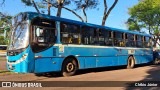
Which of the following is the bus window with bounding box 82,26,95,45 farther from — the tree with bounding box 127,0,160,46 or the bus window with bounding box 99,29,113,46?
the tree with bounding box 127,0,160,46

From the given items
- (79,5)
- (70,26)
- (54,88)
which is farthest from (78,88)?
(79,5)

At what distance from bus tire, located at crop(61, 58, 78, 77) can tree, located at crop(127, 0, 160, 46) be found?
3115 cm

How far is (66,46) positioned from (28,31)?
258 centimetres

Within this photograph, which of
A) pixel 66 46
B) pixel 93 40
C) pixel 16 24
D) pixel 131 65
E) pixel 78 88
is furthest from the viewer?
pixel 131 65

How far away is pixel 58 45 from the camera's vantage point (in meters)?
15.6

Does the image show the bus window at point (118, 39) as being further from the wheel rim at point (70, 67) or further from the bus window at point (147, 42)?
the wheel rim at point (70, 67)

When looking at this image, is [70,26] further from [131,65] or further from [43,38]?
[131,65]

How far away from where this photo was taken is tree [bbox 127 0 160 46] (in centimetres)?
4622

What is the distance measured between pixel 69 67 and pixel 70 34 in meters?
1.69

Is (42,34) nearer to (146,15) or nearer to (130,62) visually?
(130,62)

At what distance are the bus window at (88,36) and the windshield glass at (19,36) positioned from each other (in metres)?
4.05

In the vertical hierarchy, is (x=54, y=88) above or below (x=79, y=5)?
below

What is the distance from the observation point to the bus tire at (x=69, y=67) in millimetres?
16094

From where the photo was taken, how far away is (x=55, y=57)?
15.4 m
